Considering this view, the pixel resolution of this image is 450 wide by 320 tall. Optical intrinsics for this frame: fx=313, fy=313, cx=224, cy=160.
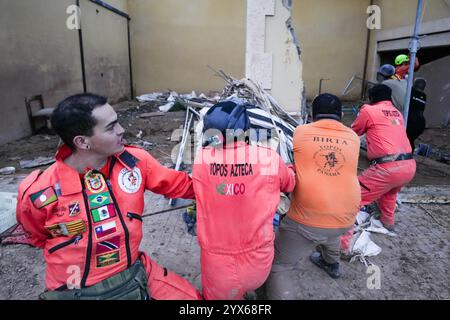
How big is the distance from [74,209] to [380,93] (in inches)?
125

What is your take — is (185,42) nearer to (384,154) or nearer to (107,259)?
(384,154)

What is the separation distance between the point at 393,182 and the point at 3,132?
7.40 metres

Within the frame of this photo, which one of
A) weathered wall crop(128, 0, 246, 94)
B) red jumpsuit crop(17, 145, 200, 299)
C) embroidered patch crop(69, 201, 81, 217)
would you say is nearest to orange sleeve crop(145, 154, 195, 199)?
red jumpsuit crop(17, 145, 200, 299)

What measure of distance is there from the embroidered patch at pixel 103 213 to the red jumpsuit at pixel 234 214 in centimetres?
48

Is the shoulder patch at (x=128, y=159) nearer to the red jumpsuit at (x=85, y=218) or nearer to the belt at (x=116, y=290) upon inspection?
the red jumpsuit at (x=85, y=218)

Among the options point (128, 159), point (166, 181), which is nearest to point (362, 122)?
point (166, 181)

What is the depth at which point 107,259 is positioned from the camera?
5.34ft

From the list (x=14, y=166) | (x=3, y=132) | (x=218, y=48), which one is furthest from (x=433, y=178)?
(x=218, y=48)

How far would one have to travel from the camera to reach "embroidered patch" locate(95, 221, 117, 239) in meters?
1.57

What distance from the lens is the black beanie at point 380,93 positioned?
11.0ft

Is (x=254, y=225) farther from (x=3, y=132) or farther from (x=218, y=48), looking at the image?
(x=218, y=48)

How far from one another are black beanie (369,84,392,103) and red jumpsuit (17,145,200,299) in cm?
278
